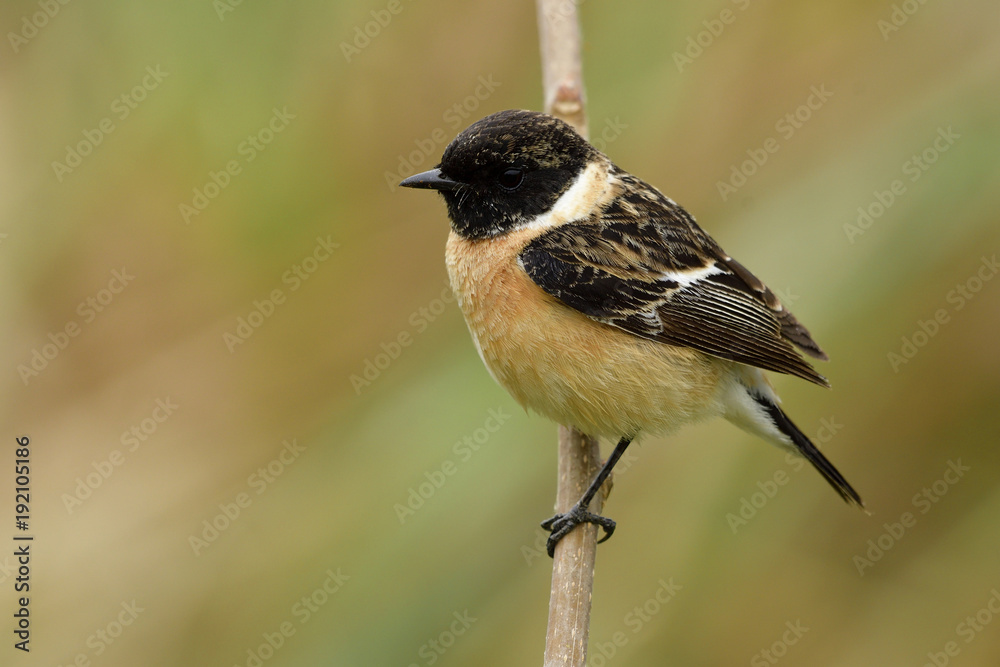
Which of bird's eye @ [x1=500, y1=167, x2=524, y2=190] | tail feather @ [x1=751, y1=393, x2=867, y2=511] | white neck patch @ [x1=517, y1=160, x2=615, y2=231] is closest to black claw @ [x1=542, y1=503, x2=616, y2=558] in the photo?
tail feather @ [x1=751, y1=393, x2=867, y2=511]

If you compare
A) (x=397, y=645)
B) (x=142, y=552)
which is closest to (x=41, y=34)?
(x=142, y=552)

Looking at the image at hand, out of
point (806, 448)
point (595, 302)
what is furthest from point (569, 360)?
point (806, 448)

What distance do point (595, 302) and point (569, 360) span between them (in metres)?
0.30

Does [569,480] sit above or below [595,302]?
below

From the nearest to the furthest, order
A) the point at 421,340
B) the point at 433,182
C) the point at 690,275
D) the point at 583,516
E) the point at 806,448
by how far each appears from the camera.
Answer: the point at 583,516, the point at 433,182, the point at 690,275, the point at 806,448, the point at 421,340

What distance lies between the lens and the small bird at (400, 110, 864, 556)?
4055 mm

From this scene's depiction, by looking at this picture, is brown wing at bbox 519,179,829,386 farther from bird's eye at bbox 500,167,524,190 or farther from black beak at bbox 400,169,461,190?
black beak at bbox 400,169,461,190

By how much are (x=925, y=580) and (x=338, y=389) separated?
356 centimetres

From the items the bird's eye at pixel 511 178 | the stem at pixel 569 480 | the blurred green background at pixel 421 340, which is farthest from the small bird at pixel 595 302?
the blurred green background at pixel 421 340

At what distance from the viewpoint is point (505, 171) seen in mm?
4246

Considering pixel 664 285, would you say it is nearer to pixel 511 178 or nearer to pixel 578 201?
pixel 578 201

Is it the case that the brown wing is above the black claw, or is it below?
above

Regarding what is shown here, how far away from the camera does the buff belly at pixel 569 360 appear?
4012mm

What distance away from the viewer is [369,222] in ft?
18.6
